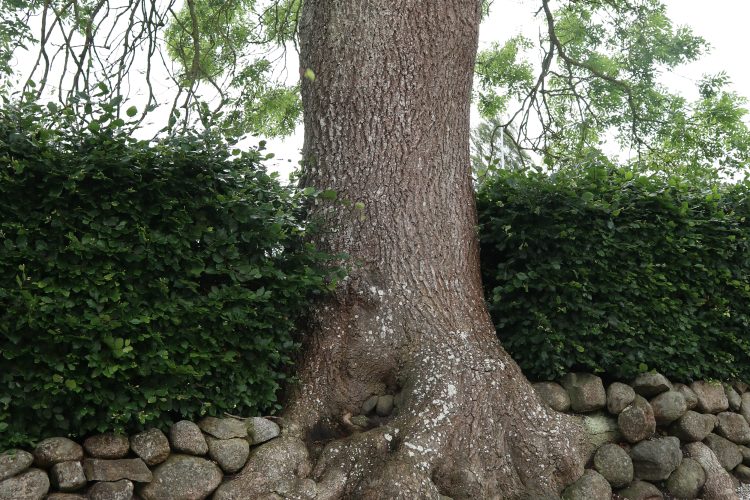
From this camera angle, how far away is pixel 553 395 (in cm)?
525

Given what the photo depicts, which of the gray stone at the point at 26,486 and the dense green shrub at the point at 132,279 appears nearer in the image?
the gray stone at the point at 26,486

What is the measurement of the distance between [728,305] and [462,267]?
8.72 ft

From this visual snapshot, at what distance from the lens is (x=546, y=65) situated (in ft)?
32.4

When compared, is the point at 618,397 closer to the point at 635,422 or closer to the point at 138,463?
the point at 635,422

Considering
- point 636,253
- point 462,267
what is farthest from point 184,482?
point 636,253

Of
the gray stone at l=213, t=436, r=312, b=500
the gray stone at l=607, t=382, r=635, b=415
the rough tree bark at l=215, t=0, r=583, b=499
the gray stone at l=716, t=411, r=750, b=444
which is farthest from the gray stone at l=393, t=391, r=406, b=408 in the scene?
the gray stone at l=716, t=411, r=750, b=444

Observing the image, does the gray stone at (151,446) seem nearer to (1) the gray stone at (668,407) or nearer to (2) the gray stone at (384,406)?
(2) the gray stone at (384,406)

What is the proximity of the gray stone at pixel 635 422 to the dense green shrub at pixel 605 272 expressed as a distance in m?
0.32

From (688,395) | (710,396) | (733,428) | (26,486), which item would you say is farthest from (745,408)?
(26,486)

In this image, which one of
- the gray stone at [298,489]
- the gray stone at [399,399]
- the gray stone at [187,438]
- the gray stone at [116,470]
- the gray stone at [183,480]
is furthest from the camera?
the gray stone at [399,399]

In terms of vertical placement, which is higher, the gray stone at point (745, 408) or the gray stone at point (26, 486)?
the gray stone at point (745, 408)

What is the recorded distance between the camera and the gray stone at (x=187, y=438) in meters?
4.11

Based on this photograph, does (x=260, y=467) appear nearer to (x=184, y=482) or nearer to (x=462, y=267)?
(x=184, y=482)

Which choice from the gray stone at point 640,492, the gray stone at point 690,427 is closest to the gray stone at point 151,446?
the gray stone at point 640,492
